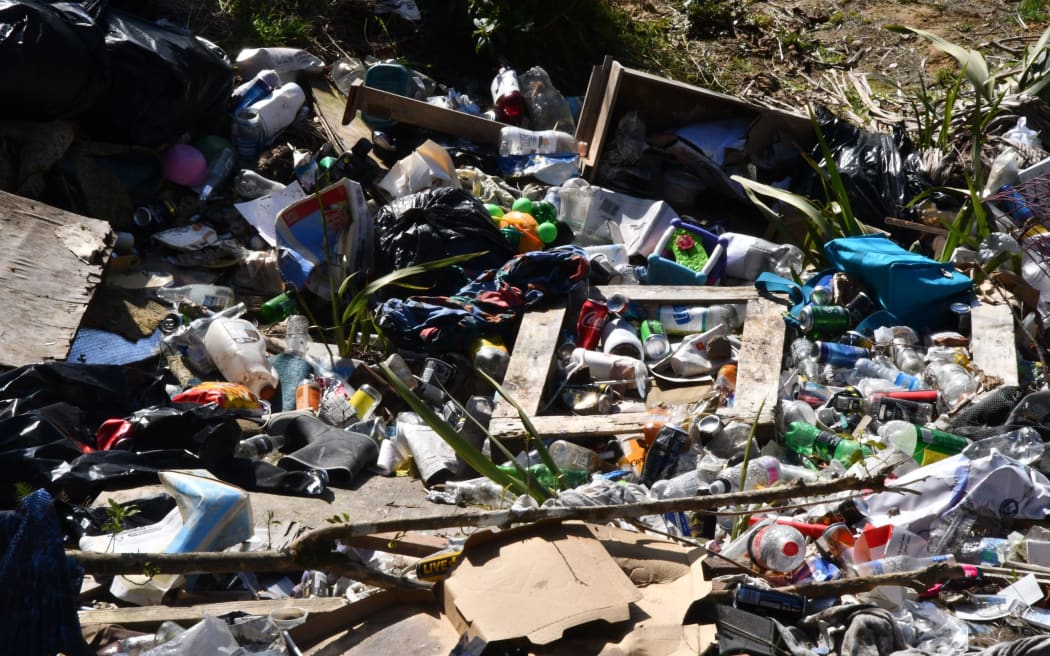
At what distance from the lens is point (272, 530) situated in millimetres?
3051

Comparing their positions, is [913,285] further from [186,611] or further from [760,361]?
[186,611]

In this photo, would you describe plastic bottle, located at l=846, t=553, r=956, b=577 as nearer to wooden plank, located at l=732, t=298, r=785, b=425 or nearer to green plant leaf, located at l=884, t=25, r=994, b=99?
wooden plank, located at l=732, t=298, r=785, b=425

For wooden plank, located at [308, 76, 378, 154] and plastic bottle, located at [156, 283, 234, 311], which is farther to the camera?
wooden plank, located at [308, 76, 378, 154]

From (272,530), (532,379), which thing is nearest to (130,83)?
(532,379)

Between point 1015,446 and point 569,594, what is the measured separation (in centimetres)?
201

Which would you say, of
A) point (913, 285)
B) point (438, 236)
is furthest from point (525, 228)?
point (913, 285)

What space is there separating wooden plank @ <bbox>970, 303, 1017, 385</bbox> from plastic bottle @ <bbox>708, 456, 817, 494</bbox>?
3.48ft

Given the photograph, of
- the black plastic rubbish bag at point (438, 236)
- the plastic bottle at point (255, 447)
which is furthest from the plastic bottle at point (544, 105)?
the plastic bottle at point (255, 447)

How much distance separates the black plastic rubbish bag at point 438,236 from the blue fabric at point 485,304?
→ 133mm

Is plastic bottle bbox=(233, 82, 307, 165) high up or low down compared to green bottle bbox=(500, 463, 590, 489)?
up

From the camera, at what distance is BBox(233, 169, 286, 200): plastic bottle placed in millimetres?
5270

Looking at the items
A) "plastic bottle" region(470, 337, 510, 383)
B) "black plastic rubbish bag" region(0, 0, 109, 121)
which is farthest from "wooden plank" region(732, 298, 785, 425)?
"black plastic rubbish bag" region(0, 0, 109, 121)

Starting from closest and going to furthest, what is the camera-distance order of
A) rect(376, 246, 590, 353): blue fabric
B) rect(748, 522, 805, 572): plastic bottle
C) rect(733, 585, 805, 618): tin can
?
rect(733, 585, 805, 618): tin can < rect(748, 522, 805, 572): plastic bottle < rect(376, 246, 590, 353): blue fabric

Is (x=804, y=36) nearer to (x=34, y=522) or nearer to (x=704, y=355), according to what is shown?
(x=704, y=355)
